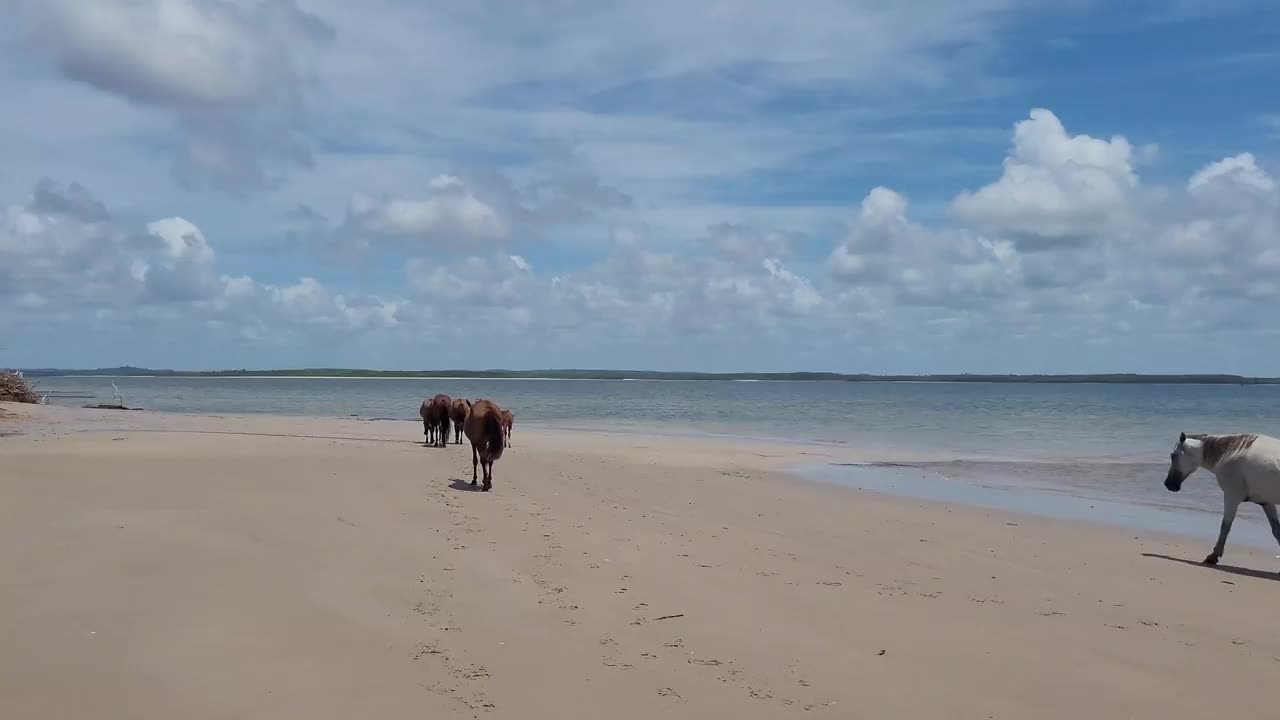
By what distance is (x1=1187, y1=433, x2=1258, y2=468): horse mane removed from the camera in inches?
431

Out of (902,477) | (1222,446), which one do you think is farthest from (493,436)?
(1222,446)

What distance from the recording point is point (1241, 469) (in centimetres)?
1084

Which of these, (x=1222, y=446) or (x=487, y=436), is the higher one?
(x=1222, y=446)

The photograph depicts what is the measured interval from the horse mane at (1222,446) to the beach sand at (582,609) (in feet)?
3.99

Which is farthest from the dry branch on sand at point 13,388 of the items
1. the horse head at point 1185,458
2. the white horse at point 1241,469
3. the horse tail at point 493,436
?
the white horse at point 1241,469

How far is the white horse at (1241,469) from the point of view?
1059 cm

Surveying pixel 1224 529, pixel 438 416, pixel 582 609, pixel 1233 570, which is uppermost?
pixel 438 416

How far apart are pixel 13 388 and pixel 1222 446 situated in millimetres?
44477

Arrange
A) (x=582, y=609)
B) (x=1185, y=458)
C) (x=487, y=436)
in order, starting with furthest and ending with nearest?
(x=487, y=436), (x=1185, y=458), (x=582, y=609)

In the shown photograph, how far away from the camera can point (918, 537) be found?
11.2 meters

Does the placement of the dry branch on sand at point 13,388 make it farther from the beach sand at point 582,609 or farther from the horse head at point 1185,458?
the horse head at point 1185,458

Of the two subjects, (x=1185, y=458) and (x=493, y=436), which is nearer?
(x=1185, y=458)

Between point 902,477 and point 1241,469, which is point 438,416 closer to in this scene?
point 902,477

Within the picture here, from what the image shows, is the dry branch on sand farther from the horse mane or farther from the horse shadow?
the horse mane
